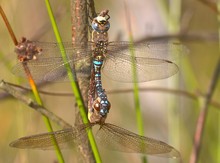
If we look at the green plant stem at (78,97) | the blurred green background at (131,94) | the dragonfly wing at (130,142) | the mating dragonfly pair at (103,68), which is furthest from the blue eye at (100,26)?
the blurred green background at (131,94)

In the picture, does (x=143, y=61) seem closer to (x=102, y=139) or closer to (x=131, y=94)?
(x=102, y=139)

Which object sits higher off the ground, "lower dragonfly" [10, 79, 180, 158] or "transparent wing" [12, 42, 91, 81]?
"transparent wing" [12, 42, 91, 81]

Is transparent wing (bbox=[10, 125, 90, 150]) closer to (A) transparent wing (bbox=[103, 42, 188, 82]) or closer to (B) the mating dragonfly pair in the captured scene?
(B) the mating dragonfly pair

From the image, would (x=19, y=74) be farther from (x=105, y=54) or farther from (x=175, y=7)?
(x=175, y=7)

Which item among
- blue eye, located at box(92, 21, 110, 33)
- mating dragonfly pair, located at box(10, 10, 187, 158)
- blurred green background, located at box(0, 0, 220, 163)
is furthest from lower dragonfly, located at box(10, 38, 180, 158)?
blurred green background, located at box(0, 0, 220, 163)

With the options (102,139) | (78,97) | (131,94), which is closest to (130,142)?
(102,139)

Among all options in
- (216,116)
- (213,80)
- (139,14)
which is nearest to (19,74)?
(213,80)

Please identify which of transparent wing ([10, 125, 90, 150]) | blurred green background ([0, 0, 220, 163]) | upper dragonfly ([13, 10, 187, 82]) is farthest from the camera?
blurred green background ([0, 0, 220, 163])
